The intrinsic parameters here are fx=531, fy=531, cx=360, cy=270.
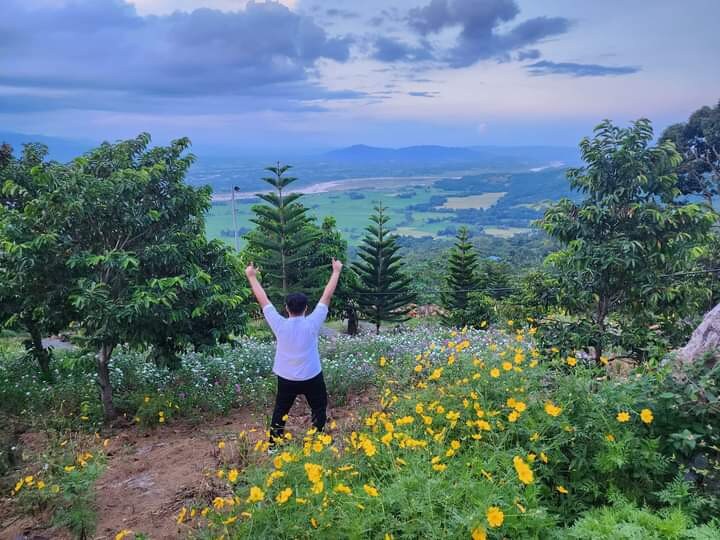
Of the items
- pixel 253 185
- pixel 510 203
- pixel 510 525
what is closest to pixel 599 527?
pixel 510 525

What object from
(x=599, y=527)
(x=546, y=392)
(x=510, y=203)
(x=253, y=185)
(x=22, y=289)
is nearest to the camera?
(x=599, y=527)

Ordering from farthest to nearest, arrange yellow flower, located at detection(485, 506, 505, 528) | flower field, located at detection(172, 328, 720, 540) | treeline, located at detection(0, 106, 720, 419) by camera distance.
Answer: treeline, located at detection(0, 106, 720, 419), flower field, located at detection(172, 328, 720, 540), yellow flower, located at detection(485, 506, 505, 528)

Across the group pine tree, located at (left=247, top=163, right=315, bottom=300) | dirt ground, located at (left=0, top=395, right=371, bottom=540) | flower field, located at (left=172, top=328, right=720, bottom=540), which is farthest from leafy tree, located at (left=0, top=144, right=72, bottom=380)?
pine tree, located at (left=247, top=163, right=315, bottom=300)

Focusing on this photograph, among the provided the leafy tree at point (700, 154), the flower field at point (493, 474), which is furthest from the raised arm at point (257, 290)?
the leafy tree at point (700, 154)

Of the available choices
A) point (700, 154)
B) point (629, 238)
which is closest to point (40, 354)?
point (629, 238)

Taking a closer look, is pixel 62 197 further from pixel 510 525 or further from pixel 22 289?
pixel 510 525

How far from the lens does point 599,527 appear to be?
6.56ft

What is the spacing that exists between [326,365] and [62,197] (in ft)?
9.80

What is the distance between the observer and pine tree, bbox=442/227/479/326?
56.2 ft

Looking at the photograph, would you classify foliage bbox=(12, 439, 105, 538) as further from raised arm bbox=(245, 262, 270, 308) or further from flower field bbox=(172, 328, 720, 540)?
raised arm bbox=(245, 262, 270, 308)

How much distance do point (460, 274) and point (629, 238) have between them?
494 inches

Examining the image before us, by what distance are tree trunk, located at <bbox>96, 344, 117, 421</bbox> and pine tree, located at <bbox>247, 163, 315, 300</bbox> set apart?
10059 mm

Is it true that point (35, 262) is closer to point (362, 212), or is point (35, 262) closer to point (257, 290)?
point (257, 290)

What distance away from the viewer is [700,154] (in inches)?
855
